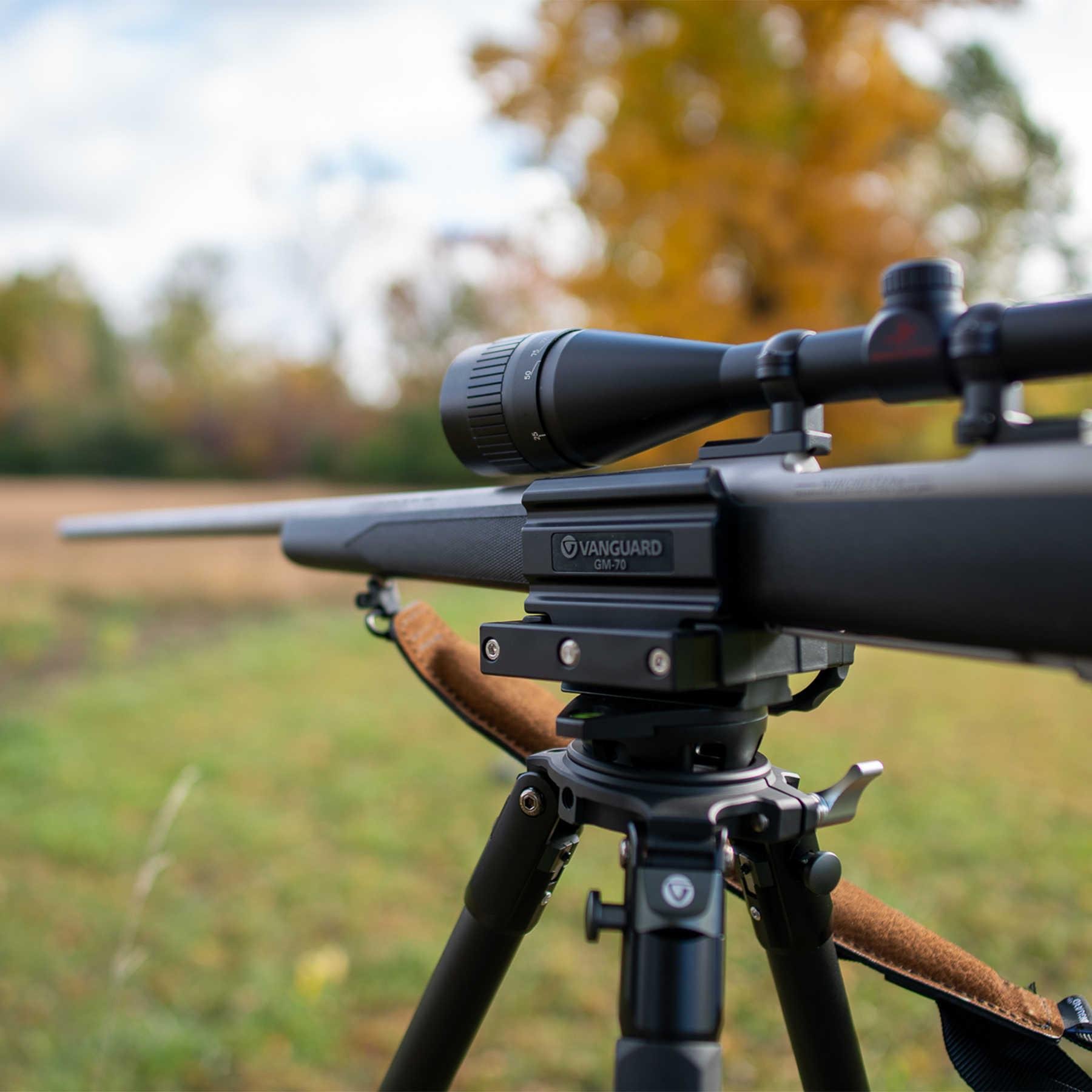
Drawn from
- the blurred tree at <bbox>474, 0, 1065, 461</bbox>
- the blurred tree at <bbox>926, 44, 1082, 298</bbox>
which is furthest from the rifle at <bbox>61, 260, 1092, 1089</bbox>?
the blurred tree at <bbox>926, 44, 1082, 298</bbox>

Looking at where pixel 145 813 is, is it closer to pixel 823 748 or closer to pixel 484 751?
pixel 484 751

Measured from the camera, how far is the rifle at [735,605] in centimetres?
72

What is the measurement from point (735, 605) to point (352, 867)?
8.81 feet

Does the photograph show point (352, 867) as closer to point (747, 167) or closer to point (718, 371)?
point (718, 371)

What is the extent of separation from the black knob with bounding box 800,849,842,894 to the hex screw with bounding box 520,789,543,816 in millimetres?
300

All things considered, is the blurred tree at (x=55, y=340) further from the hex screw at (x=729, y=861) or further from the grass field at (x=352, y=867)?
the hex screw at (x=729, y=861)

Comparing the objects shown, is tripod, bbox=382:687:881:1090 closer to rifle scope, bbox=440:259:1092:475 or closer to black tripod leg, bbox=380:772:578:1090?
black tripod leg, bbox=380:772:578:1090

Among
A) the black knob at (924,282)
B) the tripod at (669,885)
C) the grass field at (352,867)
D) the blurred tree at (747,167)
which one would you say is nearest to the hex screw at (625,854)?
the tripod at (669,885)

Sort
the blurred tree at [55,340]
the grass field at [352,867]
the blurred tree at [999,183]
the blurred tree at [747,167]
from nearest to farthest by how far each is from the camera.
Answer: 1. the grass field at [352,867]
2. the blurred tree at [747,167]
3. the blurred tree at [999,183]
4. the blurred tree at [55,340]

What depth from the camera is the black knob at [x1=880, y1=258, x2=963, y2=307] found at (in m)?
0.75

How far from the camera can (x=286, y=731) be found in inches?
185

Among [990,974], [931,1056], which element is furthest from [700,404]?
[931,1056]

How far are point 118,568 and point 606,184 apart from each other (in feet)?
19.3

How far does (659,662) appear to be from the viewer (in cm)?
86
